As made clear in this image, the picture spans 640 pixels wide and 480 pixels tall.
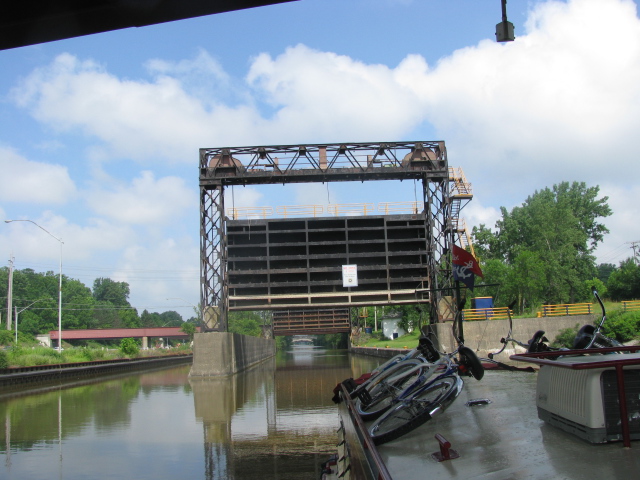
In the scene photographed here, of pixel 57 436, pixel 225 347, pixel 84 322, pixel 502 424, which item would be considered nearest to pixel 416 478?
pixel 502 424

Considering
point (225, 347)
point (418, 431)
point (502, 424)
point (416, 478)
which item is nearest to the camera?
point (416, 478)

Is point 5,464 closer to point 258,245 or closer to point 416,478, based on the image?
point 416,478

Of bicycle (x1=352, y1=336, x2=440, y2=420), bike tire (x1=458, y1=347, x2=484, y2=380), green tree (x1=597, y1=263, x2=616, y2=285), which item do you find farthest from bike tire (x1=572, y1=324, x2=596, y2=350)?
green tree (x1=597, y1=263, x2=616, y2=285)

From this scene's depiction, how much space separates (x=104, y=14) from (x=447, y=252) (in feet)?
90.9

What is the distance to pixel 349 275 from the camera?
3256cm

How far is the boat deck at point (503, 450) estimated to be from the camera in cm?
405

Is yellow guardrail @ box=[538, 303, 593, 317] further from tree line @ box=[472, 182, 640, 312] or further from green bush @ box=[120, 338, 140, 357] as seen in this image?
green bush @ box=[120, 338, 140, 357]

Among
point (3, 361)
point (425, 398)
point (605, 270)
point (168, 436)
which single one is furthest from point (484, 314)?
point (605, 270)

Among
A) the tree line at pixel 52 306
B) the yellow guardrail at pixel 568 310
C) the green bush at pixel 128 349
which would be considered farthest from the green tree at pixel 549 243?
the tree line at pixel 52 306

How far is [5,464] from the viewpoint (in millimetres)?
9641

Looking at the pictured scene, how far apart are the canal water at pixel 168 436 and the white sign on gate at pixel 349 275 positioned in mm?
10275

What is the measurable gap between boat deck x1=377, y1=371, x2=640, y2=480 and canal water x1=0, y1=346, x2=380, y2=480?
3.24 meters

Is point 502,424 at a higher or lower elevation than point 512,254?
lower

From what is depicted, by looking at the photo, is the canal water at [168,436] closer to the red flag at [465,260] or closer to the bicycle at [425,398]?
the bicycle at [425,398]
